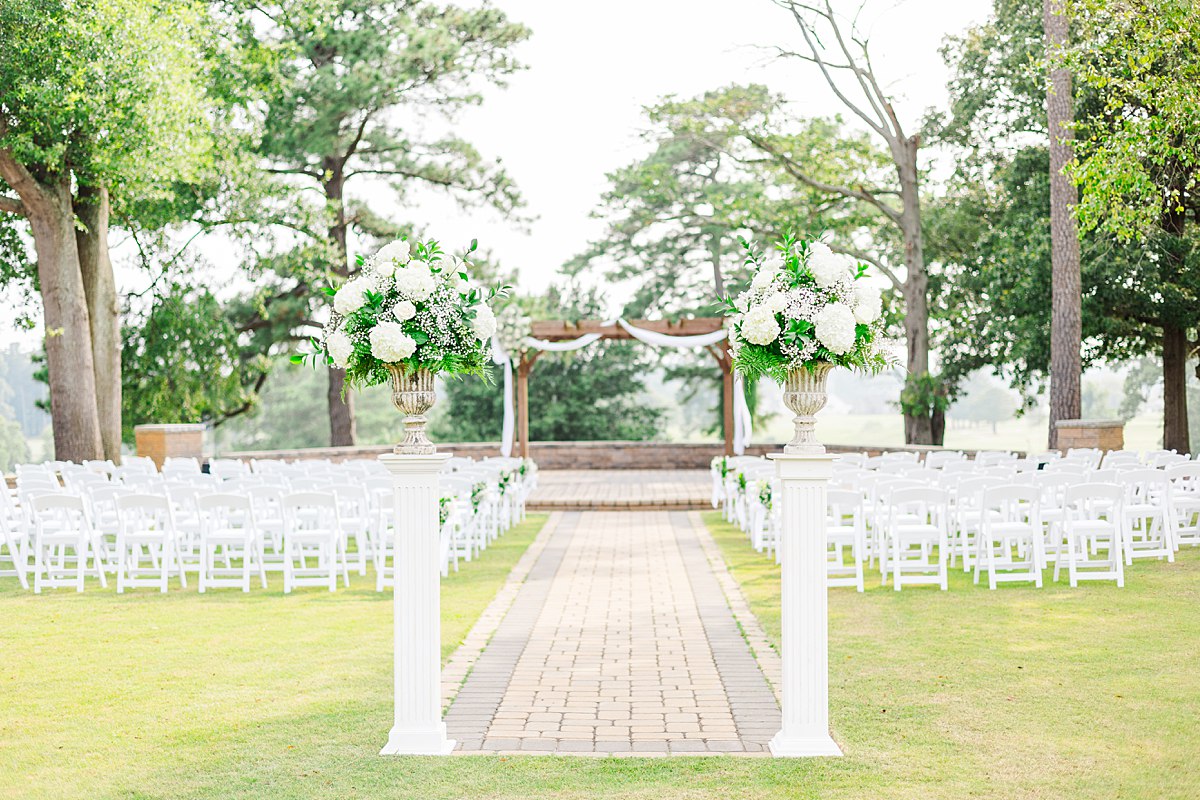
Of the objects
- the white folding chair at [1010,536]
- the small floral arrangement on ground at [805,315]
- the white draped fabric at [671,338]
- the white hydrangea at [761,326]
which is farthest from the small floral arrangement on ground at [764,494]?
the white draped fabric at [671,338]

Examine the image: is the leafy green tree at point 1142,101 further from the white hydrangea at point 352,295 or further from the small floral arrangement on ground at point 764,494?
the white hydrangea at point 352,295

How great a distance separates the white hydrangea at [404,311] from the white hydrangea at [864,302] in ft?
6.69

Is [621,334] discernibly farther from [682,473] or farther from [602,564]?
[602,564]

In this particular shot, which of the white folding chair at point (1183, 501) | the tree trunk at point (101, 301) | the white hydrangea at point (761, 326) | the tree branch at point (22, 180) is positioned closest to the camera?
the white hydrangea at point (761, 326)

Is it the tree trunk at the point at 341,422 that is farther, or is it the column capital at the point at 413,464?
the tree trunk at the point at 341,422

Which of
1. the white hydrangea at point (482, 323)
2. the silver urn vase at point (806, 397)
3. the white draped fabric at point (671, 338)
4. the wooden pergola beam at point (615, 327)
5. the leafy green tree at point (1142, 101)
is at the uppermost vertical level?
the leafy green tree at point (1142, 101)

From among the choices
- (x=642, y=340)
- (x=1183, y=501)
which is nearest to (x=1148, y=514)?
(x=1183, y=501)

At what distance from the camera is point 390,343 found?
5449 millimetres

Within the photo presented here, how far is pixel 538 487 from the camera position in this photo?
2202 cm

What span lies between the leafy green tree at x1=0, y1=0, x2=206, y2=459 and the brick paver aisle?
10205mm

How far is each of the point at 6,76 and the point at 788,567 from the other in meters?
15.4

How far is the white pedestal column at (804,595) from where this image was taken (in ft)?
17.5

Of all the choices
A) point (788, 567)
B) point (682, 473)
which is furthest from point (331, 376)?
point (788, 567)

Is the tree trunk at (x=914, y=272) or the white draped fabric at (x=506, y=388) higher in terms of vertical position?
the tree trunk at (x=914, y=272)
